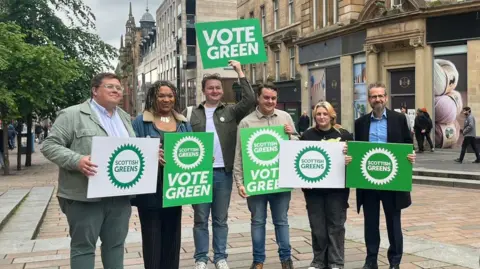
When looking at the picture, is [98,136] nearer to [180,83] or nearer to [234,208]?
[234,208]

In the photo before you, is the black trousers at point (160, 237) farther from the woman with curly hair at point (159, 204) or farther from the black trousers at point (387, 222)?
the black trousers at point (387, 222)

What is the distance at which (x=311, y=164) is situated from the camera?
15.5 feet

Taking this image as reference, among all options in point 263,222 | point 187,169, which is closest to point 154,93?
point 187,169

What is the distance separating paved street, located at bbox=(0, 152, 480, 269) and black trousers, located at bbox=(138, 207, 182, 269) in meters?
1.08

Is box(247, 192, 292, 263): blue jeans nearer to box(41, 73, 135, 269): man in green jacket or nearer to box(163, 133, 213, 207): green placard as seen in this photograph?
box(163, 133, 213, 207): green placard

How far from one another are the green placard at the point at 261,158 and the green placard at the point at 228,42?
2.91 ft

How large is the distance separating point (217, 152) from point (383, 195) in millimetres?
1738

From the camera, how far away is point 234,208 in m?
9.13

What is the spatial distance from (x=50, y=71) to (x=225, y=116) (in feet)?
42.7

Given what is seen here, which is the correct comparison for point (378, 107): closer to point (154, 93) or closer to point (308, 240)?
point (154, 93)

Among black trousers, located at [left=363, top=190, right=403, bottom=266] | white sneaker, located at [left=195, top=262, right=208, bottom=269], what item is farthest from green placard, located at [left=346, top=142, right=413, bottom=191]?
white sneaker, located at [left=195, top=262, right=208, bottom=269]

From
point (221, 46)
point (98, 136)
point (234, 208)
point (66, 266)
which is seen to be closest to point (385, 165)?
point (221, 46)

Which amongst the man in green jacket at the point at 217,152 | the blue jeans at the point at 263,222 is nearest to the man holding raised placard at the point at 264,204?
the blue jeans at the point at 263,222

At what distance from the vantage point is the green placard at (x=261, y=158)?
4.77 metres
